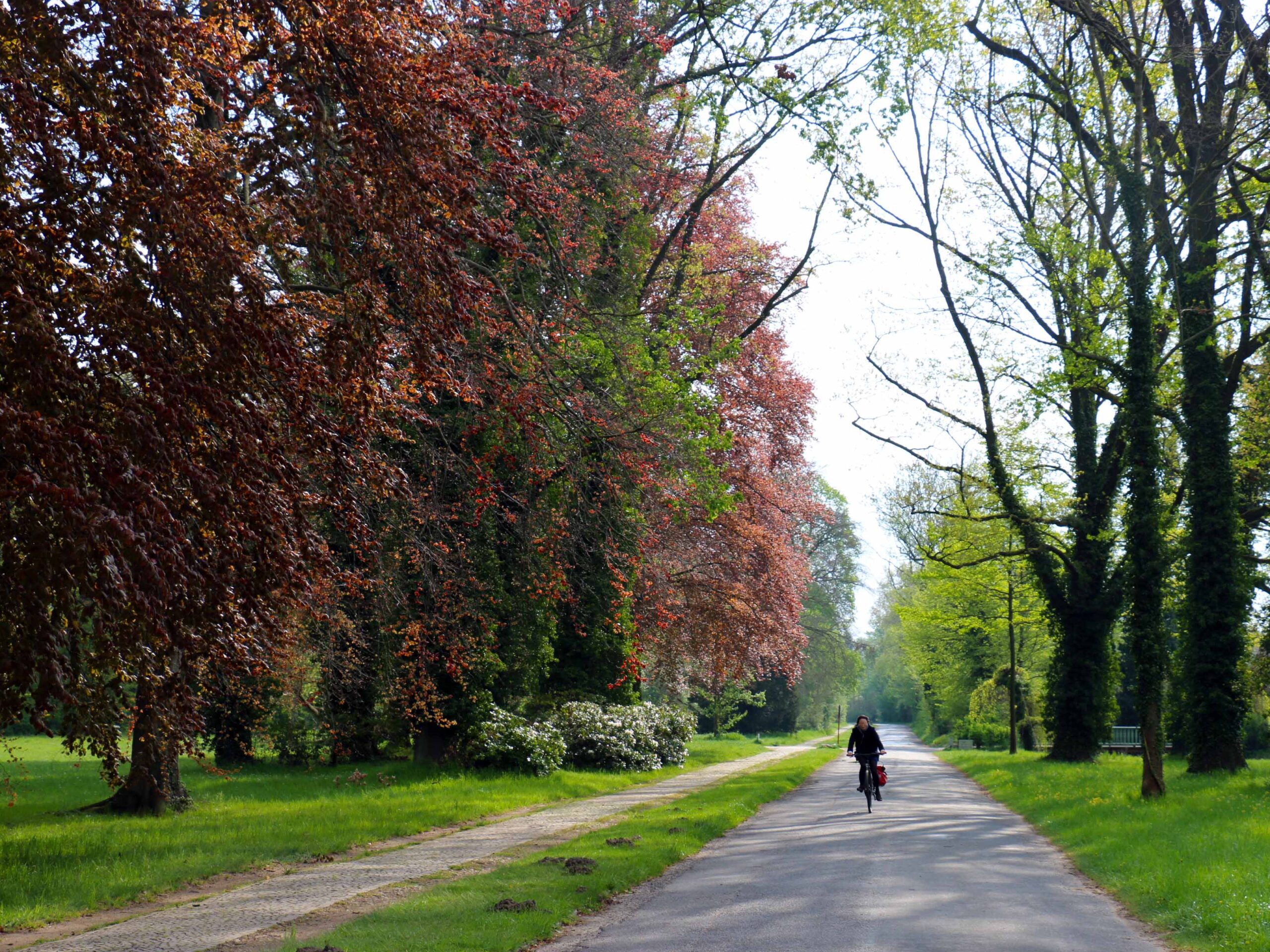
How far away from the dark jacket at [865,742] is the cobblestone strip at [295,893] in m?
5.24

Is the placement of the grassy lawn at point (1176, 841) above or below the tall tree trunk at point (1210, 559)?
below

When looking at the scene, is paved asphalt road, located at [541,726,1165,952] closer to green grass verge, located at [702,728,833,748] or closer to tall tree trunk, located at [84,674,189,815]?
tall tree trunk, located at [84,674,189,815]

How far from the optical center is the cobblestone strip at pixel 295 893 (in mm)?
7535

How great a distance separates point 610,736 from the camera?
933 inches

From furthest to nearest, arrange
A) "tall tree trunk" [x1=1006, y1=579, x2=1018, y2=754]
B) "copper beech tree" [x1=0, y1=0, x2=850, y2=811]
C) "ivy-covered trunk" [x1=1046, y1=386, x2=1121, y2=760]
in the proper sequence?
"tall tree trunk" [x1=1006, y1=579, x2=1018, y2=754] → "ivy-covered trunk" [x1=1046, y1=386, x2=1121, y2=760] → "copper beech tree" [x1=0, y1=0, x2=850, y2=811]

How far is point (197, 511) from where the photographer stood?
6.07 metres

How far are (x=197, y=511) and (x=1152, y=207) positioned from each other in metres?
18.7

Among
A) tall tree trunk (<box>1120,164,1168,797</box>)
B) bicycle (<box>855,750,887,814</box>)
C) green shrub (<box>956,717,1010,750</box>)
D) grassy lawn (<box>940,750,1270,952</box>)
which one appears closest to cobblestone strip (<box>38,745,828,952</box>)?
bicycle (<box>855,750,887,814</box>)

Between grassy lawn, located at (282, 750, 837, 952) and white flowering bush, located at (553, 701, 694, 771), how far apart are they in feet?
26.4

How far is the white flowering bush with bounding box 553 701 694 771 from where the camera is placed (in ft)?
77.0

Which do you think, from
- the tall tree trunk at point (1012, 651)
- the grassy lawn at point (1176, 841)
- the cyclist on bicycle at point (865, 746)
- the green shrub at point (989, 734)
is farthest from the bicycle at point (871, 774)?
the green shrub at point (989, 734)

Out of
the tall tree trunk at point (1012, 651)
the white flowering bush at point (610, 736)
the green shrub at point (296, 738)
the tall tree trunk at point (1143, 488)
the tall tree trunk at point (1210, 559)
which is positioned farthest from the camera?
the tall tree trunk at point (1012, 651)

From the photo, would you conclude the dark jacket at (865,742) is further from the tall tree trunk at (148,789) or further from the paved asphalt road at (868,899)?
the tall tree trunk at (148,789)

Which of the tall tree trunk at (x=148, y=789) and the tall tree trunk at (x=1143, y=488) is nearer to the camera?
the tall tree trunk at (x=148, y=789)
